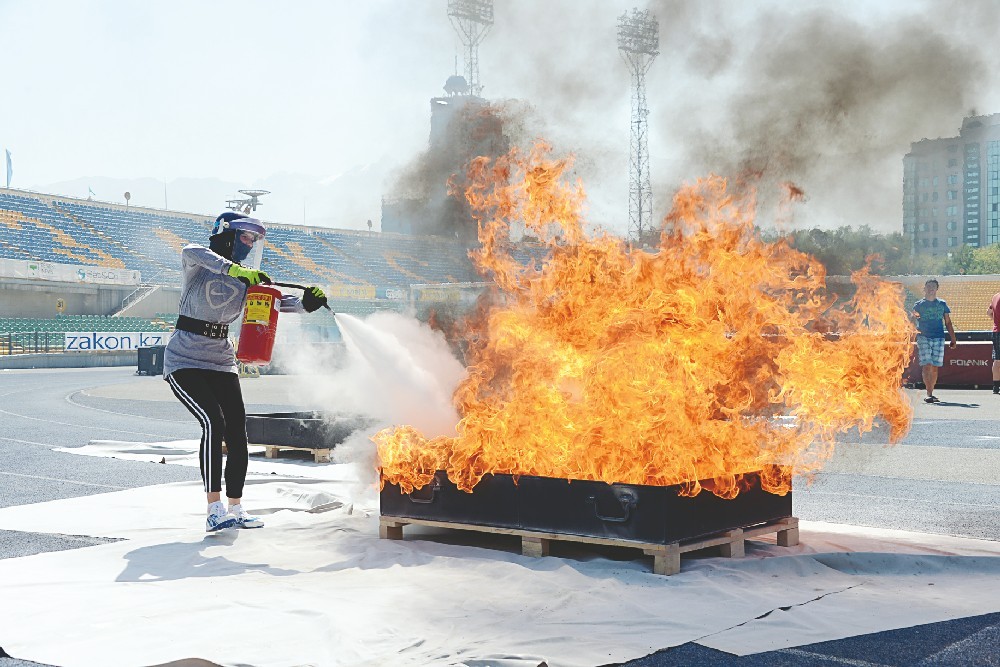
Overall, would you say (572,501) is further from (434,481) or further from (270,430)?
(270,430)

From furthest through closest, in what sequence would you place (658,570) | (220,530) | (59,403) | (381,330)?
(59,403), (381,330), (220,530), (658,570)

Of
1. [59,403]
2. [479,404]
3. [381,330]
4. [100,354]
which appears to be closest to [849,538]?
[479,404]

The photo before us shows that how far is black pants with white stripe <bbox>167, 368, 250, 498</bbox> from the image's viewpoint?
679cm

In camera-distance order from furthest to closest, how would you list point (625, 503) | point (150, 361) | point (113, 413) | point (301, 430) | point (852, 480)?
point (150, 361) < point (113, 413) < point (301, 430) < point (852, 480) < point (625, 503)

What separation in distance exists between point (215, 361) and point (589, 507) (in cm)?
288

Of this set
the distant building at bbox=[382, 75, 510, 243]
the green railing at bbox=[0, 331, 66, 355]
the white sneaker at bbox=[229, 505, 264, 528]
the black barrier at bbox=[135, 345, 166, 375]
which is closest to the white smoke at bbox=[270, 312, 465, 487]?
the white sneaker at bbox=[229, 505, 264, 528]

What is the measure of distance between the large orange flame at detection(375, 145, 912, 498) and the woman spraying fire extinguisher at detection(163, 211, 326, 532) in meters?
1.25

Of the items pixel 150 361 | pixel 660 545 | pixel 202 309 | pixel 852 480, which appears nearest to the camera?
pixel 660 545

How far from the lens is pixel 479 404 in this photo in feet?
20.0

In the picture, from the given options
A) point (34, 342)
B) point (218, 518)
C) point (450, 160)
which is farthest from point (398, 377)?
point (34, 342)

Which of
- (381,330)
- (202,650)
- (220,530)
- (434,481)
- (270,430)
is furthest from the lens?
(270,430)

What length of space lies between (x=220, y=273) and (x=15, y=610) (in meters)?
2.60

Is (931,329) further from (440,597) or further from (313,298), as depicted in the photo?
(440,597)

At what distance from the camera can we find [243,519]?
22.4 ft
